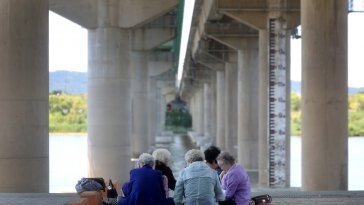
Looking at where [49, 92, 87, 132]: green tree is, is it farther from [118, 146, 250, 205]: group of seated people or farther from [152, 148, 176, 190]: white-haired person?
[118, 146, 250, 205]: group of seated people

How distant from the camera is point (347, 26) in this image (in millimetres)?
18234

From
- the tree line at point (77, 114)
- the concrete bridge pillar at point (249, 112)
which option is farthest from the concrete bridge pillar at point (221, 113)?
the tree line at point (77, 114)

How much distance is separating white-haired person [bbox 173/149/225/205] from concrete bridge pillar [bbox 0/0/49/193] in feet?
23.9

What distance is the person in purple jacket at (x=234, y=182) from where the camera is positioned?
9461 millimetres

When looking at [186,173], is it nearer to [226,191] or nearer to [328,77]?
[226,191]

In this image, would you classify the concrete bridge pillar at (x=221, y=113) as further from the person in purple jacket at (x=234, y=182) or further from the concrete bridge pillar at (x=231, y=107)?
the person in purple jacket at (x=234, y=182)

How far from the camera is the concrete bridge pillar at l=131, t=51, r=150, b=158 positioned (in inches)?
1960

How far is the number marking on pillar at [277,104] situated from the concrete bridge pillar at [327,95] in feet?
32.0

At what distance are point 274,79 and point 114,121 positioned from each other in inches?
244

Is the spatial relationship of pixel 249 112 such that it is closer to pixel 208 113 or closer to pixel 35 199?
pixel 35 199

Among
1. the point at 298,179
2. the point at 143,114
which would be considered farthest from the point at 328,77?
the point at 143,114

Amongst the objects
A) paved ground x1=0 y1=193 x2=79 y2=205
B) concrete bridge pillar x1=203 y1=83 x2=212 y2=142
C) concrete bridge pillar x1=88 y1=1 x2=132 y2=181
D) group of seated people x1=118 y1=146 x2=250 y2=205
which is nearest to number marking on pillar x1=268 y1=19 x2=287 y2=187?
concrete bridge pillar x1=88 y1=1 x2=132 y2=181

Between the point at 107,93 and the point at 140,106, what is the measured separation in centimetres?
2341

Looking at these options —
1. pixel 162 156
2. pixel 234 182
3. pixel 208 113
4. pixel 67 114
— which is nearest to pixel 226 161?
pixel 234 182
